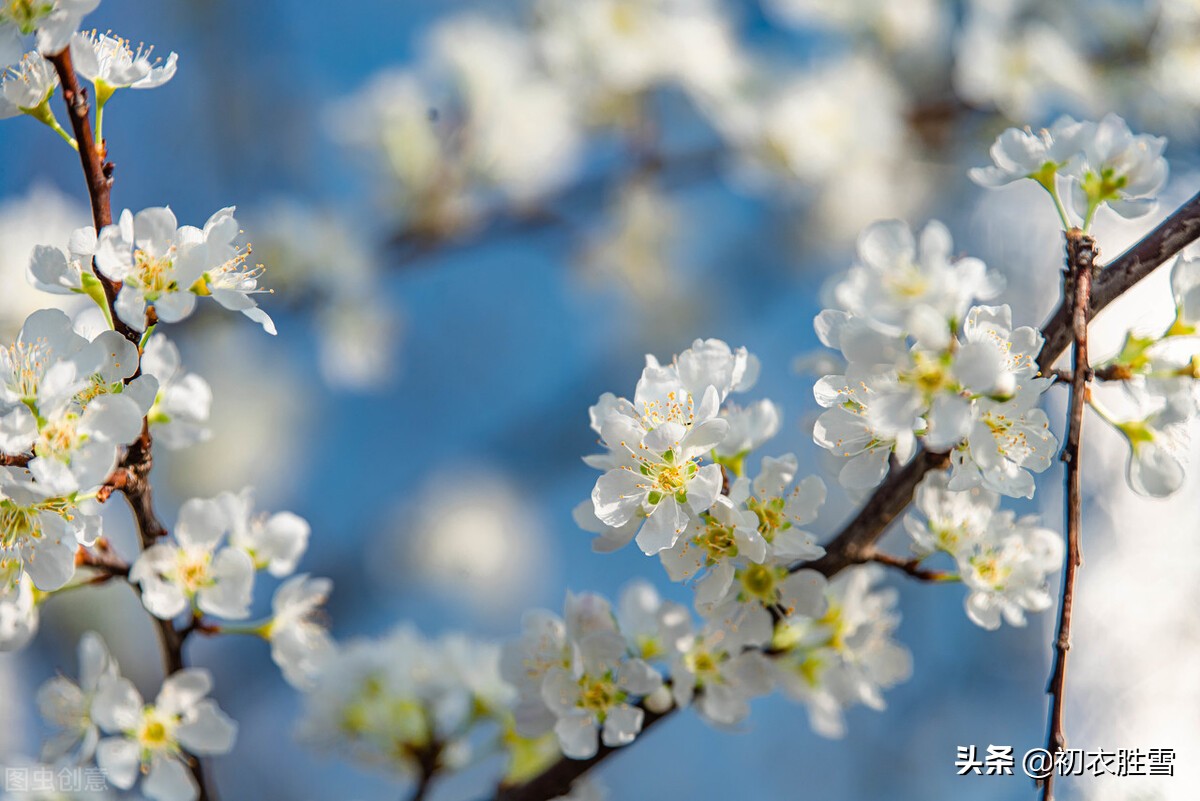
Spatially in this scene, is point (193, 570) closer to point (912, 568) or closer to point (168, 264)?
point (168, 264)

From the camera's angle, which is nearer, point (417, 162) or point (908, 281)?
point (908, 281)

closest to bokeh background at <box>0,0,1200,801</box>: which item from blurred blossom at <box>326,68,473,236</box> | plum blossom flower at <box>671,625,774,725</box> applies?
blurred blossom at <box>326,68,473,236</box>

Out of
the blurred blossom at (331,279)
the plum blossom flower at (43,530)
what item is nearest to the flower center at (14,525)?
the plum blossom flower at (43,530)

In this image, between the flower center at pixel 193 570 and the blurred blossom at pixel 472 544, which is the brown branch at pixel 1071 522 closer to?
the flower center at pixel 193 570

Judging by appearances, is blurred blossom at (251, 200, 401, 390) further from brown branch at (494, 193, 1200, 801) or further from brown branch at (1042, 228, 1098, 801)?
brown branch at (1042, 228, 1098, 801)

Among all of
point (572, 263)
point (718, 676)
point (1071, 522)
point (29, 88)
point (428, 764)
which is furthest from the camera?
point (572, 263)

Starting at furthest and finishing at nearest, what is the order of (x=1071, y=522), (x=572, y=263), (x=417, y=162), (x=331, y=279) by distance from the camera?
1. (x=572, y=263)
2. (x=417, y=162)
3. (x=331, y=279)
4. (x=1071, y=522)

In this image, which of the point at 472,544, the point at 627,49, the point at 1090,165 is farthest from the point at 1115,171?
the point at 472,544
